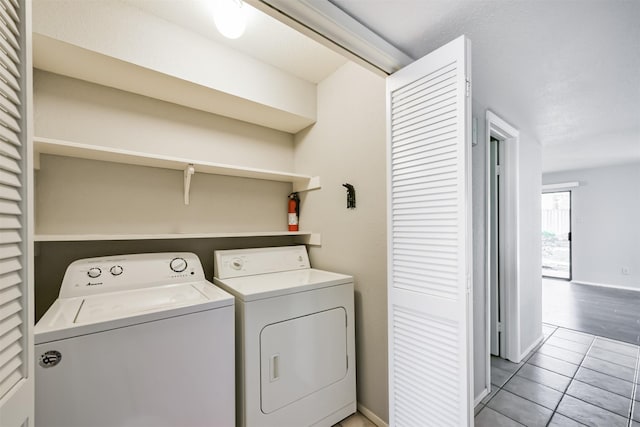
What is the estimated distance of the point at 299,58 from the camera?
1980mm

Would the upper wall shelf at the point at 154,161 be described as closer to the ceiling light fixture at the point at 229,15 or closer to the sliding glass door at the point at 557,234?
the ceiling light fixture at the point at 229,15

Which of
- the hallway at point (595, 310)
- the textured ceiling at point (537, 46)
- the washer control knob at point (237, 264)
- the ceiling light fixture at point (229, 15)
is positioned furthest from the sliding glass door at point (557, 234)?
the ceiling light fixture at point (229, 15)

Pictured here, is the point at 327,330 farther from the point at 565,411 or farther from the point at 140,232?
the point at 565,411

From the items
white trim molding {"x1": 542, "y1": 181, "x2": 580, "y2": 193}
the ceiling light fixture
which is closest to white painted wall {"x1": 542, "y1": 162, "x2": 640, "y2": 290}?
white trim molding {"x1": 542, "y1": 181, "x2": 580, "y2": 193}

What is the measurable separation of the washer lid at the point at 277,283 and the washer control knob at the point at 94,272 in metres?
0.64

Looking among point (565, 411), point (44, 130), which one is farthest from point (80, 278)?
point (565, 411)

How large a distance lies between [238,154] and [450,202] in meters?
1.67

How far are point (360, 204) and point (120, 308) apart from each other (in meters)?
1.42

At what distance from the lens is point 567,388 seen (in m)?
2.15

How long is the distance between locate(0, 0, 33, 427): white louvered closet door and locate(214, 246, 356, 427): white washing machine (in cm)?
85

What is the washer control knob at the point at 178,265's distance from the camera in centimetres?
174

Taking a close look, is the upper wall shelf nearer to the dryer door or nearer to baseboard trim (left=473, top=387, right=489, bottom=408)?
the dryer door

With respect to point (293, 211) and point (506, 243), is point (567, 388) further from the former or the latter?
point (293, 211)

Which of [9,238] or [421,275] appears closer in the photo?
[9,238]
